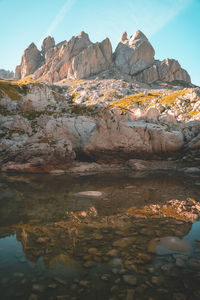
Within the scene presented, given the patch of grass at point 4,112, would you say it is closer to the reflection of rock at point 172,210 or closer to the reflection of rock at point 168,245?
the reflection of rock at point 172,210

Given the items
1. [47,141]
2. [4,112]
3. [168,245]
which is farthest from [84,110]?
[168,245]

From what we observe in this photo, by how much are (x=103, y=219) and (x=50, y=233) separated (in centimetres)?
270

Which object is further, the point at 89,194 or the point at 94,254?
the point at 89,194

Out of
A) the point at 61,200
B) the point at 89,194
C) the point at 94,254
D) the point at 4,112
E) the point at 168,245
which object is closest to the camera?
the point at 94,254

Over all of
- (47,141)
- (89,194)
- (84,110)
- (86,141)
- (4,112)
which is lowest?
(89,194)

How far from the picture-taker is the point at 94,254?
5805mm

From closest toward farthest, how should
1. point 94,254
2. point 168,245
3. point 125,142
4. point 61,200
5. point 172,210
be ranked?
point 94,254 < point 168,245 < point 172,210 < point 61,200 < point 125,142

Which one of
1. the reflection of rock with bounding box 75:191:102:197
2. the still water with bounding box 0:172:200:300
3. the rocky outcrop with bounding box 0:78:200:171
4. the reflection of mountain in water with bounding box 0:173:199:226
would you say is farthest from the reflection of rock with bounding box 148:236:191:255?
the rocky outcrop with bounding box 0:78:200:171

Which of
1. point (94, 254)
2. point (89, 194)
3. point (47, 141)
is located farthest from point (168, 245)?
point (47, 141)

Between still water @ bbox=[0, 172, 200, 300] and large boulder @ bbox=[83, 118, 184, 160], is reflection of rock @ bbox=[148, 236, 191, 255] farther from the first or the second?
large boulder @ bbox=[83, 118, 184, 160]

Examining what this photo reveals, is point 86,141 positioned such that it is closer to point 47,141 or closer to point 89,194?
point 47,141

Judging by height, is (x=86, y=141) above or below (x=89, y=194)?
above

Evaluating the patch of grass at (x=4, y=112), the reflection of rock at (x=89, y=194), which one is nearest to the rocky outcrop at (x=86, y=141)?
the patch of grass at (x=4, y=112)

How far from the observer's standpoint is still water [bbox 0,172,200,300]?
14.2 feet
